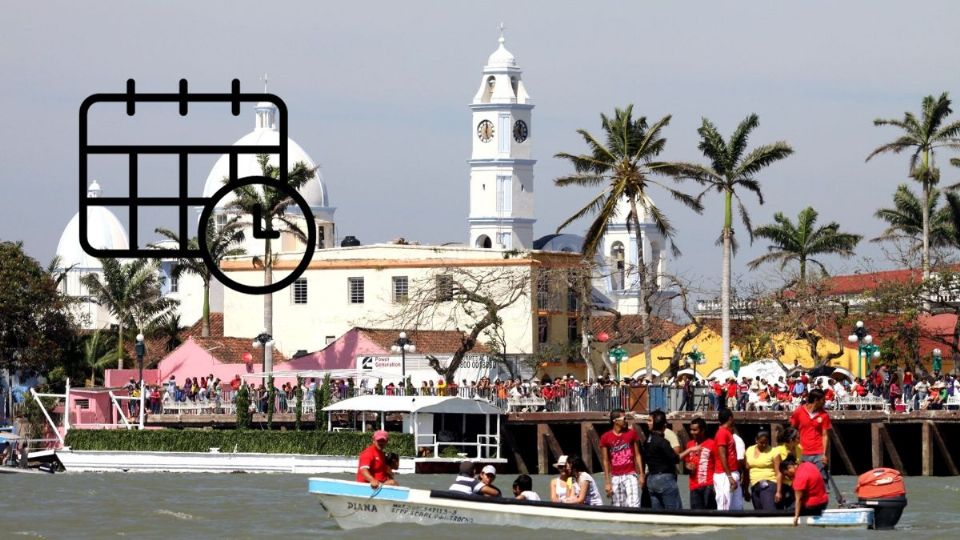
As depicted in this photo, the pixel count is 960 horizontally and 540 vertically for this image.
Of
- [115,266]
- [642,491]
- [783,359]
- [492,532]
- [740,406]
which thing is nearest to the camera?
[642,491]

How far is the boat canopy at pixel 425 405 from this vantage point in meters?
46.5

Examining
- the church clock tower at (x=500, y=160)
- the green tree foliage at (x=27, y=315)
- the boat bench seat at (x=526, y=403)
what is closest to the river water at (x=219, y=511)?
the boat bench seat at (x=526, y=403)

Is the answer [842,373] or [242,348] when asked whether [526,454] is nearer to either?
[842,373]

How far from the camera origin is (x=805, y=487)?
72.7 feet

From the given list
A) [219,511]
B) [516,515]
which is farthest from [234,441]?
[516,515]

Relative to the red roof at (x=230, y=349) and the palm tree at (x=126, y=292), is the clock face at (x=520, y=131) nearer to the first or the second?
the palm tree at (x=126, y=292)

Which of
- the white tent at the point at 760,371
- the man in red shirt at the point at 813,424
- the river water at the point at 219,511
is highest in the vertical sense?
the white tent at the point at 760,371

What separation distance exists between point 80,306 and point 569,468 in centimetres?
8237

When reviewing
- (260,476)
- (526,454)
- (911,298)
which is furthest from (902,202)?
(260,476)

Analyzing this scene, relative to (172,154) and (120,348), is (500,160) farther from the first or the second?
(172,154)

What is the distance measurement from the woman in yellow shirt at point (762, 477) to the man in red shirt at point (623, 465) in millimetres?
1389

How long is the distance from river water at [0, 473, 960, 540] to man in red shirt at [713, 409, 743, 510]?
38 cm

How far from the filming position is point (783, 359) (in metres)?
61.2

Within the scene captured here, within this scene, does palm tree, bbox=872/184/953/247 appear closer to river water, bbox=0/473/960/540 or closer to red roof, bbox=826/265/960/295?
red roof, bbox=826/265/960/295
